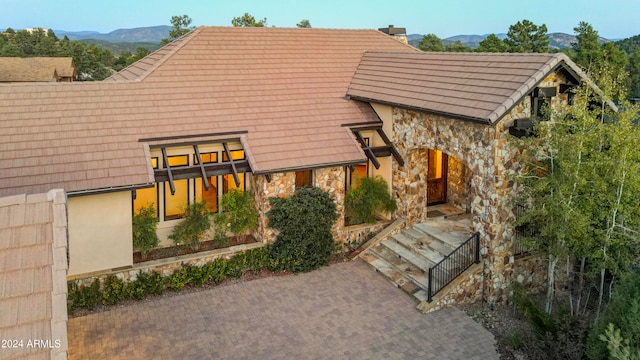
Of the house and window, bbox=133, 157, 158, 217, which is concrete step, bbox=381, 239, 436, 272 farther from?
window, bbox=133, 157, 158, 217

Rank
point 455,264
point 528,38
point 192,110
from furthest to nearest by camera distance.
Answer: point 528,38, point 192,110, point 455,264

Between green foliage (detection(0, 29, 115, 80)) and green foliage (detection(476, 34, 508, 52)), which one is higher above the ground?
green foliage (detection(0, 29, 115, 80))

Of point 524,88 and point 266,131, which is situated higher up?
point 524,88

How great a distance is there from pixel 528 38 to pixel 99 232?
120 ft

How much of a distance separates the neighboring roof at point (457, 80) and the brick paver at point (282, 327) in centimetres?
480

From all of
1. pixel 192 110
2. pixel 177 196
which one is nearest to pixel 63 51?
pixel 192 110

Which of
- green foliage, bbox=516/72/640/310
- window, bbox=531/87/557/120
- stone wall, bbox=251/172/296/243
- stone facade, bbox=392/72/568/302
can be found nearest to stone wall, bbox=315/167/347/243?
stone wall, bbox=251/172/296/243

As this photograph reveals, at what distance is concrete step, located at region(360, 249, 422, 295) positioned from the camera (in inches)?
491

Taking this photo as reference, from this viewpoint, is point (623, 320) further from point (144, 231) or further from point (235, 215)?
point (144, 231)

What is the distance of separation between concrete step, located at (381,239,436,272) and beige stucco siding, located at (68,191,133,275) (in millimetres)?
7162

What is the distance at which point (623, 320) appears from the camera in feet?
23.6

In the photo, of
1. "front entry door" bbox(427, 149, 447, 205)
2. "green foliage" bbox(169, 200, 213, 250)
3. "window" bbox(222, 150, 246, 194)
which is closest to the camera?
"green foliage" bbox(169, 200, 213, 250)

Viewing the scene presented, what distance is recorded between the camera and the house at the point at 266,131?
11.7 metres

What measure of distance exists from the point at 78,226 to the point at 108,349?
3297 mm
